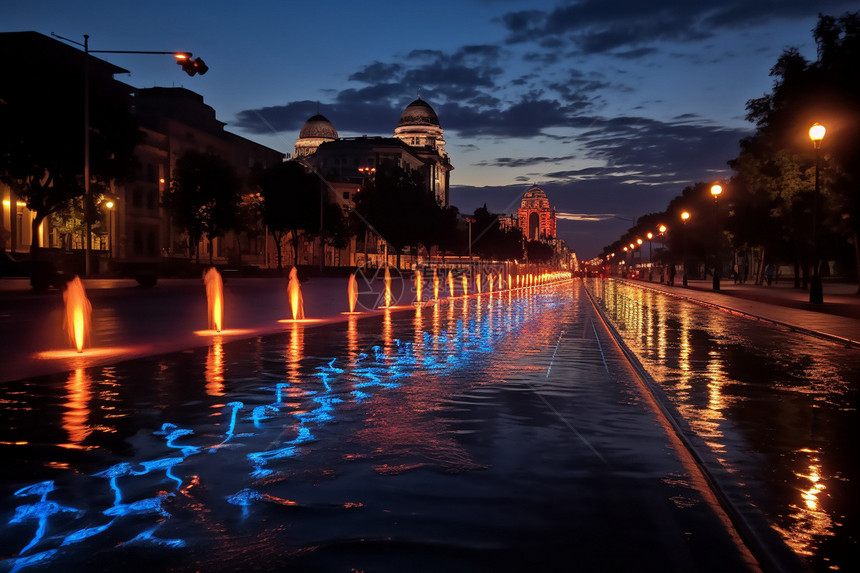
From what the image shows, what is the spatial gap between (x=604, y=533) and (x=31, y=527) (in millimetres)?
3365

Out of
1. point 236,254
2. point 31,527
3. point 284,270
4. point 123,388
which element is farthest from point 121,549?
point 236,254

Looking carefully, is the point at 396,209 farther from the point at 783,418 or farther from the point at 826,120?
the point at 783,418

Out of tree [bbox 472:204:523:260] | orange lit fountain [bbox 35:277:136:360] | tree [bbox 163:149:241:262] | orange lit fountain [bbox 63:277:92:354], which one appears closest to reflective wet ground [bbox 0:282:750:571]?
orange lit fountain [bbox 35:277:136:360]

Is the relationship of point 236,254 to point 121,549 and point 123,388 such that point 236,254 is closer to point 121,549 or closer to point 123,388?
point 123,388

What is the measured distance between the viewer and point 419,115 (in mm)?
190625

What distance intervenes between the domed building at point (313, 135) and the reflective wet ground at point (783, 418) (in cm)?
15227

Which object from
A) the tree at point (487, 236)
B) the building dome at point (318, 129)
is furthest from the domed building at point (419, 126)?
the tree at point (487, 236)

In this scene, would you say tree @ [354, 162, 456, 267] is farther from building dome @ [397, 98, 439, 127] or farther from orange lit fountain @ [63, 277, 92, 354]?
building dome @ [397, 98, 439, 127]

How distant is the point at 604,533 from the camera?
487 centimetres

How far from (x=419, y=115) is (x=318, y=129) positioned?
3074cm

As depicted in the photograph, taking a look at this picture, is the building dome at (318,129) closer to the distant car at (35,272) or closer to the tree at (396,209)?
the tree at (396,209)

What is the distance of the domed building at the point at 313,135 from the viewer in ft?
547

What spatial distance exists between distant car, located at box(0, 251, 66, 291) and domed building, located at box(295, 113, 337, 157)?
126 m

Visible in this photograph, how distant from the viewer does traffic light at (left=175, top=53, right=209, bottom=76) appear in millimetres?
25406
